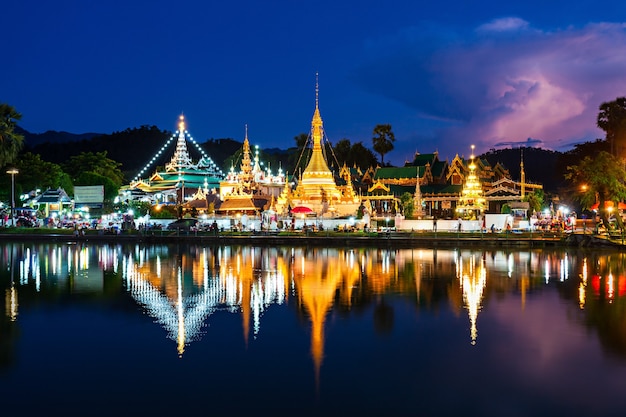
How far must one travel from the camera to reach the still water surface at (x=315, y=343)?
27.6 ft

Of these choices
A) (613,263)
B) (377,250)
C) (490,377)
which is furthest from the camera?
(377,250)

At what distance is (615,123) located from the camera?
5694cm

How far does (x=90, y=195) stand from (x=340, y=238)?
83.2 ft

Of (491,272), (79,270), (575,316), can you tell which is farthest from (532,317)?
(79,270)

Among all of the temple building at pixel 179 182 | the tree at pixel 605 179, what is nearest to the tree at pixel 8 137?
the temple building at pixel 179 182

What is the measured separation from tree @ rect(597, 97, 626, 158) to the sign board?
134ft

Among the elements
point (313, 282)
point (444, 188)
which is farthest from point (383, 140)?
point (313, 282)

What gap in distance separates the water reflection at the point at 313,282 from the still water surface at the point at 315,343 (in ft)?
0.29

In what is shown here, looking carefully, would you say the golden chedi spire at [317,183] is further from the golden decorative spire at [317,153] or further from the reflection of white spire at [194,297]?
the reflection of white spire at [194,297]

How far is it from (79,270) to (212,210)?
87.1 ft

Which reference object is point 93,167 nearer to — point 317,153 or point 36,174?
point 36,174

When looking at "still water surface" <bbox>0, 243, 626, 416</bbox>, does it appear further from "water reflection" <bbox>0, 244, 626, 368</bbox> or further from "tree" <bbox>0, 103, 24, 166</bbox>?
"tree" <bbox>0, 103, 24, 166</bbox>

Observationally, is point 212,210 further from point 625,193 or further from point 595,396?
point 595,396

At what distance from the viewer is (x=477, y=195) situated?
4544 centimetres
